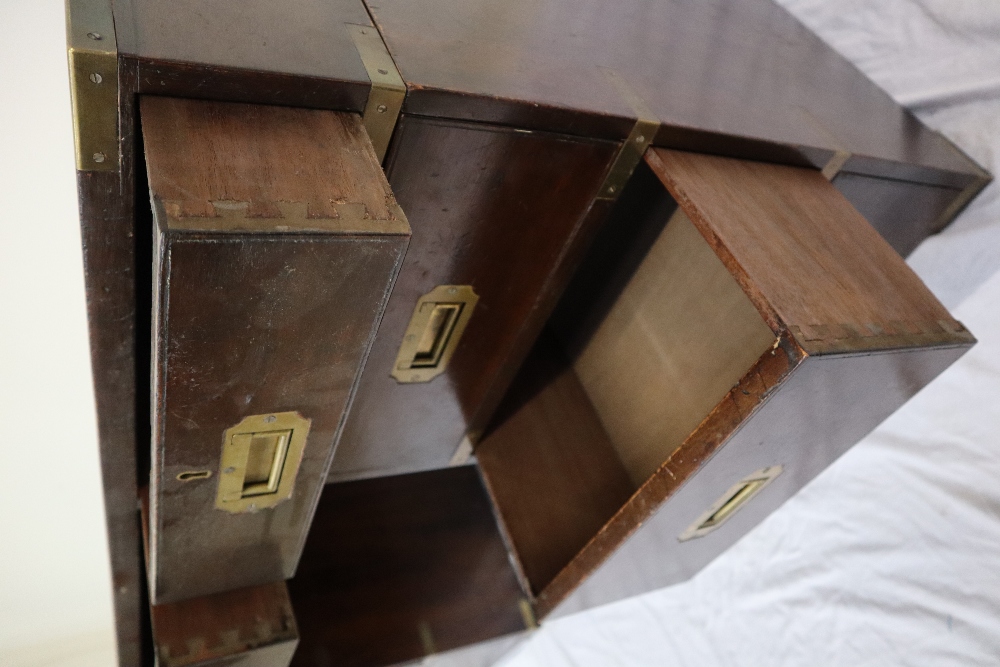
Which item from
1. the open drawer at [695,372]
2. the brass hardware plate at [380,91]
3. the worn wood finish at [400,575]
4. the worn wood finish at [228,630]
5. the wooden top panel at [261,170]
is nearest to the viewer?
the wooden top panel at [261,170]

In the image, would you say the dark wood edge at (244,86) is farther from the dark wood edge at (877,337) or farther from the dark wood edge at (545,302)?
the dark wood edge at (877,337)

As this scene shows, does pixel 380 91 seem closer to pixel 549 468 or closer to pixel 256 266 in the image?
pixel 256 266

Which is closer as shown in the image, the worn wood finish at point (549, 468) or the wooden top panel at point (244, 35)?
the wooden top panel at point (244, 35)

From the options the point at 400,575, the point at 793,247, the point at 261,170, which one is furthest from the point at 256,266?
the point at 400,575

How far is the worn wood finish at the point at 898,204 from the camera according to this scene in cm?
105

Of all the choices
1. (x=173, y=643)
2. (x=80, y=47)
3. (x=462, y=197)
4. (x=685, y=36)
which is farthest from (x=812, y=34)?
(x=173, y=643)

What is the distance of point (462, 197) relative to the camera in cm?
78

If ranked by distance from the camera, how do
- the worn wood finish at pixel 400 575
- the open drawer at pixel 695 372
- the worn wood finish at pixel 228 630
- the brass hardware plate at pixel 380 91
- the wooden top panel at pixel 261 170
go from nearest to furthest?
the wooden top panel at pixel 261 170 → the brass hardware plate at pixel 380 91 → the open drawer at pixel 695 372 → the worn wood finish at pixel 228 630 → the worn wood finish at pixel 400 575

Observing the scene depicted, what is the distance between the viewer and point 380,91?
64 cm

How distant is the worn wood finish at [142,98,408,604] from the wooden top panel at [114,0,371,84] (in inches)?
1.5

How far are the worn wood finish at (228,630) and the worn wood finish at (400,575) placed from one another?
0.09 m

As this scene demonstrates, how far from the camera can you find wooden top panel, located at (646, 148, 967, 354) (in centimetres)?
73

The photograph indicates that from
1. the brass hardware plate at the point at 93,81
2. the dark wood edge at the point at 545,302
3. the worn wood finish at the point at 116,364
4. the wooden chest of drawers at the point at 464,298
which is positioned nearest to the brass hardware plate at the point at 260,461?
the wooden chest of drawers at the point at 464,298

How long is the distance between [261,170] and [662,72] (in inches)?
21.8
